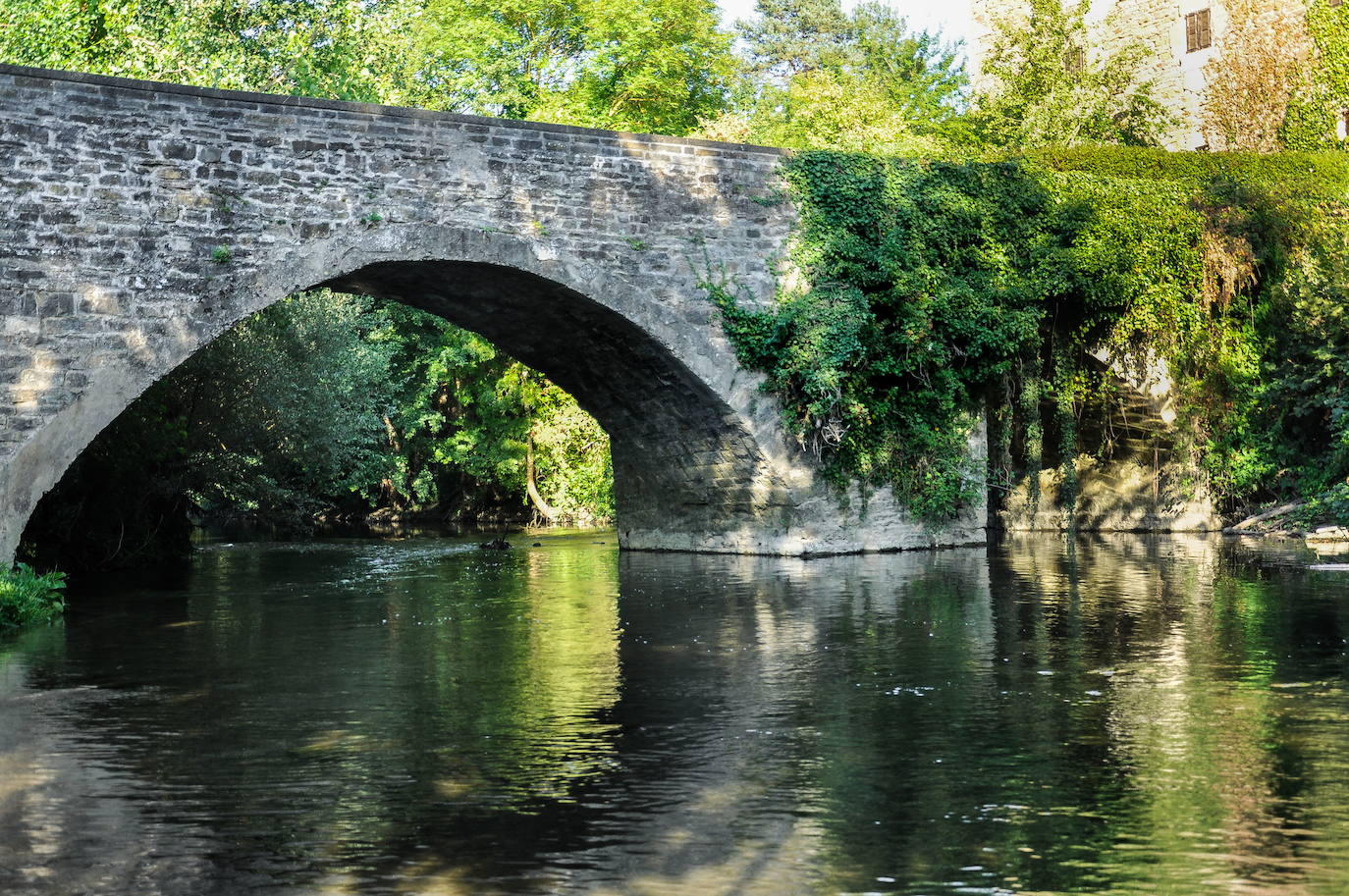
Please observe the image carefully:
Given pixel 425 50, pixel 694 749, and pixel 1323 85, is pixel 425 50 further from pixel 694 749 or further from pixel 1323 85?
pixel 694 749

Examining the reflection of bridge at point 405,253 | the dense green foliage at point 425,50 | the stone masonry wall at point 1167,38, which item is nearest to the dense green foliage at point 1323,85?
the stone masonry wall at point 1167,38

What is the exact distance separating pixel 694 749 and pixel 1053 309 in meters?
14.0

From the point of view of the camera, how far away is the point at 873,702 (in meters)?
7.00

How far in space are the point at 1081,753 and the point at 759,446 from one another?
10.0 meters

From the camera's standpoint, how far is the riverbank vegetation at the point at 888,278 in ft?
53.6

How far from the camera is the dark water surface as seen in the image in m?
4.32

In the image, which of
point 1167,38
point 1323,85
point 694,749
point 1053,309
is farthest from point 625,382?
point 1167,38

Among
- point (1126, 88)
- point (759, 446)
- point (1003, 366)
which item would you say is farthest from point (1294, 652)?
point (1126, 88)

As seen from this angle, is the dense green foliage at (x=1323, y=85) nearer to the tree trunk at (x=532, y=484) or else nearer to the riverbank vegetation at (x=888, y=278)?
the riverbank vegetation at (x=888, y=278)

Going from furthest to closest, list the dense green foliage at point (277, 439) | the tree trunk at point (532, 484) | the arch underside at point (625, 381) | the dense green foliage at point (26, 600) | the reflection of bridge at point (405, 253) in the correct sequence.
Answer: the tree trunk at point (532, 484)
the dense green foliage at point (277, 439)
the arch underside at point (625, 381)
the reflection of bridge at point (405, 253)
the dense green foliage at point (26, 600)

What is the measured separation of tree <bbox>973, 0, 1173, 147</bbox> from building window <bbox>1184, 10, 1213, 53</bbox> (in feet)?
4.06

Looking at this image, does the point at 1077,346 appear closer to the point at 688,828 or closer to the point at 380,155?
the point at 380,155

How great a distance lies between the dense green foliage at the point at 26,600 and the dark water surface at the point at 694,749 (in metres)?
0.34

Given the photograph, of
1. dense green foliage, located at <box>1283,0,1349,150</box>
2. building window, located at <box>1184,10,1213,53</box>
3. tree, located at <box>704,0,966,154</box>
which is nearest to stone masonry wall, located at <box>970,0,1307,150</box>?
building window, located at <box>1184,10,1213,53</box>
